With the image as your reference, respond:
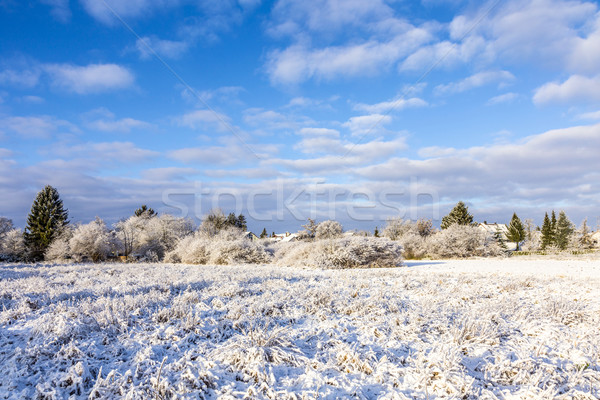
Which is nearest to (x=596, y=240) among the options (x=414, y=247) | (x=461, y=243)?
(x=414, y=247)

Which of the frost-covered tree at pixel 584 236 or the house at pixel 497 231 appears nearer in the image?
the house at pixel 497 231

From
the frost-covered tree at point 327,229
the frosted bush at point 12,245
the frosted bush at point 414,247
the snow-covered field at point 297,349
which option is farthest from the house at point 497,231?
the frosted bush at point 12,245

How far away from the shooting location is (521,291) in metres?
8.30

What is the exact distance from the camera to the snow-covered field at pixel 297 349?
10.9 feet

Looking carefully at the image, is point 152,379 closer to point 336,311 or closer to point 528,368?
point 336,311

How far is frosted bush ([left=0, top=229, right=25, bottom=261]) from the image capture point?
39463 mm

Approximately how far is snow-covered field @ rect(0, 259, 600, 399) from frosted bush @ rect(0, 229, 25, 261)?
4607 cm

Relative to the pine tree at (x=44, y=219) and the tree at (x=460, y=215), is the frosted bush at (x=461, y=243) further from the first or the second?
the pine tree at (x=44, y=219)

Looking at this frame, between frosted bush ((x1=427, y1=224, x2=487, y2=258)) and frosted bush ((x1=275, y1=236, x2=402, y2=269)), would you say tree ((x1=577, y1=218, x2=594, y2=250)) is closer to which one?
frosted bush ((x1=427, y1=224, x2=487, y2=258))

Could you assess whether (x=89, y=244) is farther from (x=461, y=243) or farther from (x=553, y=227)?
(x=553, y=227)

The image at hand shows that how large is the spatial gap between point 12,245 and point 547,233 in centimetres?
8987

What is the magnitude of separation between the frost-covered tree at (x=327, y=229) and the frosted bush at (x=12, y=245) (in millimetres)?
38979

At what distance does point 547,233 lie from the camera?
59.5 meters

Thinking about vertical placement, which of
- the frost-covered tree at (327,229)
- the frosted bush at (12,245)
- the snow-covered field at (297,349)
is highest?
the frost-covered tree at (327,229)
